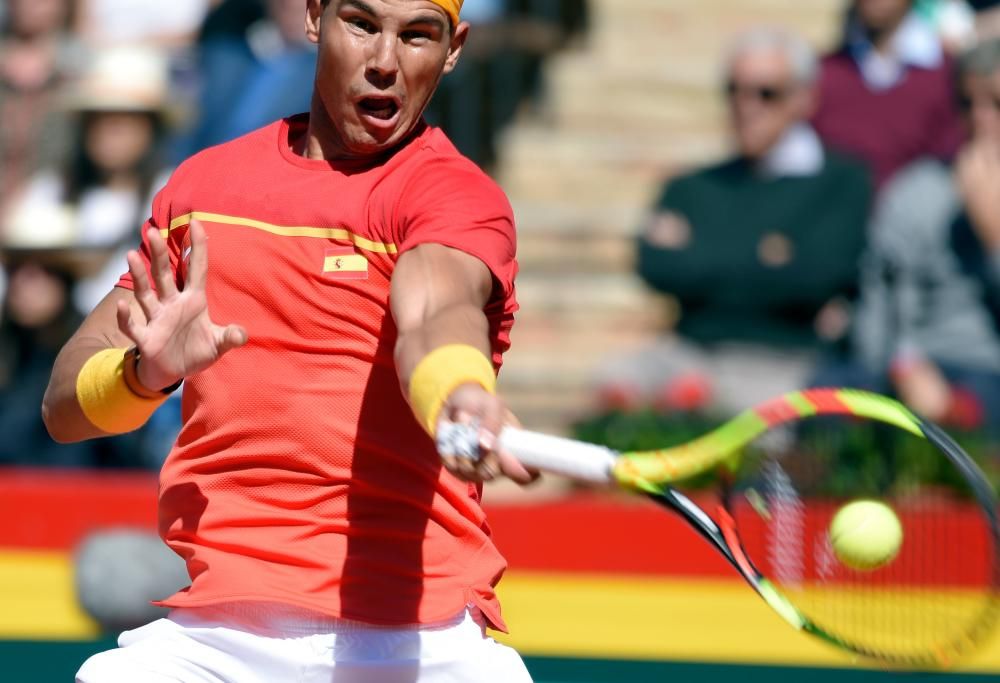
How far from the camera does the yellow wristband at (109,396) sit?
3.21m

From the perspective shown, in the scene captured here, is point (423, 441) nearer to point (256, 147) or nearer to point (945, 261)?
point (256, 147)

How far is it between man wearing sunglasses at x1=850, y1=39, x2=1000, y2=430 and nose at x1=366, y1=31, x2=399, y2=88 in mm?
4559

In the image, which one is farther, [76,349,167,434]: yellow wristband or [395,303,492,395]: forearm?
[76,349,167,434]: yellow wristband

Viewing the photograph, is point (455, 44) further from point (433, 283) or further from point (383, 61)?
point (433, 283)

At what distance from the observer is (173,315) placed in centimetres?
305

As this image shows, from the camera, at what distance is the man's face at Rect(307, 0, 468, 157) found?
3223 mm

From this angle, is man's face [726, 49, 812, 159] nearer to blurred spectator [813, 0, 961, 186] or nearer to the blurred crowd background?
the blurred crowd background

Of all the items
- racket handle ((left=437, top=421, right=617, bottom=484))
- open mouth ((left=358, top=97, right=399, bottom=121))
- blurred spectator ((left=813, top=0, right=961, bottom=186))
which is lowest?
racket handle ((left=437, top=421, right=617, bottom=484))

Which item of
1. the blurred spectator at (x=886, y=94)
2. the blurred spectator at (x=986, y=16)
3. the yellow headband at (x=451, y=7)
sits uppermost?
Answer: the blurred spectator at (x=986, y=16)

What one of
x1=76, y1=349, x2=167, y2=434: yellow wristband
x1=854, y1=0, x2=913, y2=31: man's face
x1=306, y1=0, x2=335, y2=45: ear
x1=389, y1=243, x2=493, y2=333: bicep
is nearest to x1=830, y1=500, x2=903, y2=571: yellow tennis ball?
x1=389, y1=243, x2=493, y2=333: bicep

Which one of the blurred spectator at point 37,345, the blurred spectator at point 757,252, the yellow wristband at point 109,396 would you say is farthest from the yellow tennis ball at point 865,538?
the blurred spectator at point 37,345

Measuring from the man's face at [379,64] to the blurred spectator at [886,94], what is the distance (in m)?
5.46

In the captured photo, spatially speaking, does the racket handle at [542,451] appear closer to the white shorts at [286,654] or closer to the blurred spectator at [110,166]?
the white shorts at [286,654]

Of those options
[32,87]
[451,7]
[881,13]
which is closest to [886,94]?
[881,13]
